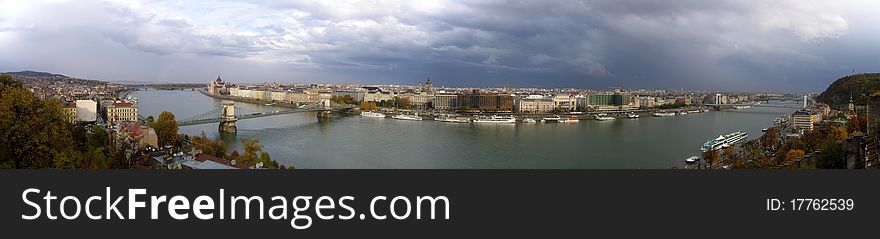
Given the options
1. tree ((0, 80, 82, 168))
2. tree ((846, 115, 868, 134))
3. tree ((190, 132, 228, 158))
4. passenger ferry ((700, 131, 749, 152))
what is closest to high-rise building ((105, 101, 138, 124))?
tree ((190, 132, 228, 158))

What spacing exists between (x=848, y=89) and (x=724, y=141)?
30.5 feet

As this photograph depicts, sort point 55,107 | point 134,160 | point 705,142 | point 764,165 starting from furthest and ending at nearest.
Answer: point 705,142 < point 764,165 < point 134,160 < point 55,107

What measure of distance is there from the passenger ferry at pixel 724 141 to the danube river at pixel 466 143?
157 millimetres

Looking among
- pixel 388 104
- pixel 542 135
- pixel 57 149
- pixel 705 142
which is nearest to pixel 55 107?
pixel 57 149

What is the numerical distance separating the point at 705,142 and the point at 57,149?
297 inches

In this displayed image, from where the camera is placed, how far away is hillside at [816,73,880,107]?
1356 cm

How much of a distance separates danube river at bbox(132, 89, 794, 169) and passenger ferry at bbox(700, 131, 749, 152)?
6.2 inches

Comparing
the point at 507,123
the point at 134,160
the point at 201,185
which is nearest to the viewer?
the point at 201,185

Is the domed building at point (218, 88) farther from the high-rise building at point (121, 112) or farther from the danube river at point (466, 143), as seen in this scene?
the high-rise building at point (121, 112)

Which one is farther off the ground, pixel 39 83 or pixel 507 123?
pixel 39 83

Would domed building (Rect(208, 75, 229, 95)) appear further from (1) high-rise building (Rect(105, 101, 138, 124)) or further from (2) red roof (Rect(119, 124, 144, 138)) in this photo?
(2) red roof (Rect(119, 124, 144, 138))

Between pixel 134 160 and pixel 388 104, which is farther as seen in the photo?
Answer: pixel 388 104

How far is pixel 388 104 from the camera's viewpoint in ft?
55.1

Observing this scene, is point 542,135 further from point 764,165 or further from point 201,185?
point 201,185
